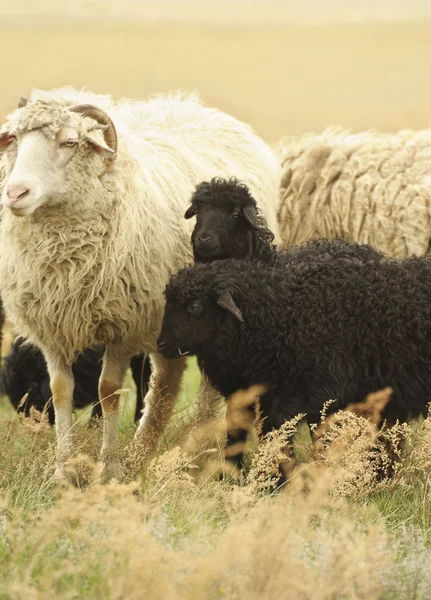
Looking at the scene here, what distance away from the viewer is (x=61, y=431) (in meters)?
5.67

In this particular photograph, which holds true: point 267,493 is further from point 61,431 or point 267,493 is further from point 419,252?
point 419,252

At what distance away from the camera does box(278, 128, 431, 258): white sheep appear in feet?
24.1

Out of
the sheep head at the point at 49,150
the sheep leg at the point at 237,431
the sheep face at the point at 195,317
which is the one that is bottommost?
the sheep leg at the point at 237,431

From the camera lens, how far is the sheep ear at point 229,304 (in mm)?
4941

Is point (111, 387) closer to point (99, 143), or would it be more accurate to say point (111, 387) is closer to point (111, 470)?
point (111, 470)

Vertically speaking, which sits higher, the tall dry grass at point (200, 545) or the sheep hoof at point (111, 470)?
the tall dry grass at point (200, 545)

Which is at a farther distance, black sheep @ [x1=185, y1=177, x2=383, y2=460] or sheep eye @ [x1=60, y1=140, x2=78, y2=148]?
black sheep @ [x1=185, y1=177, x2=383, y2=460]

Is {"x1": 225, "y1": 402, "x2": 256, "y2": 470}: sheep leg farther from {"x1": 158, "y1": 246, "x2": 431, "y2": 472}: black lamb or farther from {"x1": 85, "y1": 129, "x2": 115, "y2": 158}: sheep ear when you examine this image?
{"x1": 85, "y1": 129, "x2": 115, "y2": 158}: sheep ear

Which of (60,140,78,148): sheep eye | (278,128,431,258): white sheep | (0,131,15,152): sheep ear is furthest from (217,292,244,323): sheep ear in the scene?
(278,128,431,258): white sheep

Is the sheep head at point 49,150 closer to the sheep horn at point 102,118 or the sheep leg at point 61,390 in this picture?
the sheep horn at point 102,118

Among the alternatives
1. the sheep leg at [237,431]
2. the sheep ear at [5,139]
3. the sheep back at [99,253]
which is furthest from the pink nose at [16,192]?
the sheep leg at [237,431]

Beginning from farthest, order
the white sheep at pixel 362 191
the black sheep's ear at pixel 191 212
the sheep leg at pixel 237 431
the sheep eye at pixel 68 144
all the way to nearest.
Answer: the white sheep at pixel 362 191, the black sheep's ear at pixel 191 212, the sheep eye at pixel 68 144, the sheep leg at pixel 237 431

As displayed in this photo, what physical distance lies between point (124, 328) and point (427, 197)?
110 inches

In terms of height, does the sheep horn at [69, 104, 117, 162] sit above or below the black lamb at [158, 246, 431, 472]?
above
